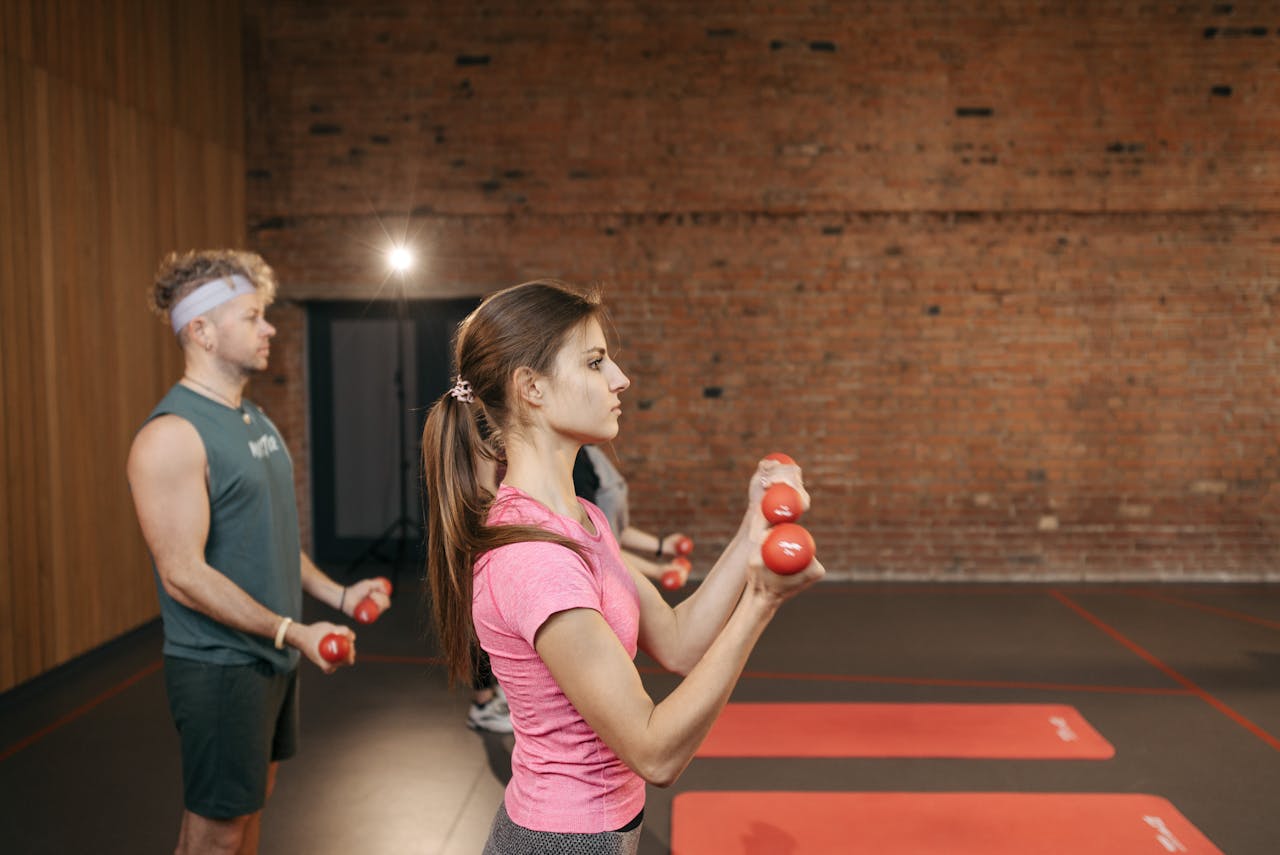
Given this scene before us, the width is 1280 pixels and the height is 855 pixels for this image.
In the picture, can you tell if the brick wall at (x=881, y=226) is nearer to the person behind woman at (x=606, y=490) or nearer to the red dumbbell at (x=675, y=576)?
the person behind woman at (x=606, y=490)

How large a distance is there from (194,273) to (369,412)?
5.63m

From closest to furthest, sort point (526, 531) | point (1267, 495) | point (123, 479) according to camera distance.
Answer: point (526, 531) < point (123, 479) < point (1267, 495)

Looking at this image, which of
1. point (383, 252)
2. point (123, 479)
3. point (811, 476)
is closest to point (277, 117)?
A: point (383, 252)

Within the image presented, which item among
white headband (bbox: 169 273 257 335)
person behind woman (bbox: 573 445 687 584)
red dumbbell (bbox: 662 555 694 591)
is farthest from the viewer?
person behind woman (bbox: 573 445 687 584)

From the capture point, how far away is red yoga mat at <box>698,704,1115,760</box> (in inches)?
153

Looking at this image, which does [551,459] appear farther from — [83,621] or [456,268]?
[456,268]

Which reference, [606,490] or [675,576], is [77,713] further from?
[675,576]

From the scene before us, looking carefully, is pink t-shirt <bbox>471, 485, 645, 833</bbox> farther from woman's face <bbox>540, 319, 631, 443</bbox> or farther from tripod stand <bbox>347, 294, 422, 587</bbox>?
tripod stand <bbox>347, 294, 422, 587</bbox>

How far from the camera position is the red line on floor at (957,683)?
4.68m

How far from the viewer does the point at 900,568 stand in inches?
287

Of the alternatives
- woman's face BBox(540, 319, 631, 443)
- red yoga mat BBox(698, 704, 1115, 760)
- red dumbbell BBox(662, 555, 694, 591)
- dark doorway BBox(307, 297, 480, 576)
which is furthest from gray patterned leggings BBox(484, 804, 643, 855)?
dark doorway BBox(307, 297, 480, 576)

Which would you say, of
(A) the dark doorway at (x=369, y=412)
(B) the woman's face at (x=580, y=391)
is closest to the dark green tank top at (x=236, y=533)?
(B) the woman's face at (x=580, y=391)

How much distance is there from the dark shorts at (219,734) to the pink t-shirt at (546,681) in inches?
→ 40.0

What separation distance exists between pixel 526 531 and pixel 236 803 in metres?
1.33
